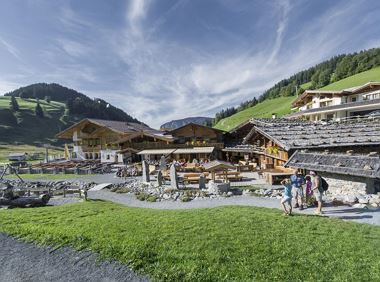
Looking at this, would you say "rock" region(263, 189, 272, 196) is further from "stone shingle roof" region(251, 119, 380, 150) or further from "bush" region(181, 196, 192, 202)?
"bush" region(181, 196, 192, 202)

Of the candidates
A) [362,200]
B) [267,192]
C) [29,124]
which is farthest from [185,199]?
[29,124]

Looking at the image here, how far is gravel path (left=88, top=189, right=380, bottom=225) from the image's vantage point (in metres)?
11.1


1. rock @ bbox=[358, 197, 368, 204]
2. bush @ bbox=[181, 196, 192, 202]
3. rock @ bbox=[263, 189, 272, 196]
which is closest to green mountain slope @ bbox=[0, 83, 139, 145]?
bush @ bbox=[181, 196, 192, 202]

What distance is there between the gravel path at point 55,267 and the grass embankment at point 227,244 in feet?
1.18

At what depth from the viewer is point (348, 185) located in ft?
46.4

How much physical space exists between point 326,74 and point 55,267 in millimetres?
126219

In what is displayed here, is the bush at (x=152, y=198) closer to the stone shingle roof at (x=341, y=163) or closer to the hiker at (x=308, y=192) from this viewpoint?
the stone shingle roof at (x=341, y=163)

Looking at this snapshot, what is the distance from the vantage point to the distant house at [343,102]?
4316 cm

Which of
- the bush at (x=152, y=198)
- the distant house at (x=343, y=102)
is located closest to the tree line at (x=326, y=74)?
the distant house at (x=343, y=102)

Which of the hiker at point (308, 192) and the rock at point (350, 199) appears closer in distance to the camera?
the rock at point (350, 199)

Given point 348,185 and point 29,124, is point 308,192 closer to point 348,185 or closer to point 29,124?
point 348,185

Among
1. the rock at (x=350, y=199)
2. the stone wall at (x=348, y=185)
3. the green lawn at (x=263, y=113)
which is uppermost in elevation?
the green lawn at (x=263, y=113)

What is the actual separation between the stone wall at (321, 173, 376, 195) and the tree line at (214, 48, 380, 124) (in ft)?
338

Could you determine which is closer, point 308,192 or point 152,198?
point 308,192
